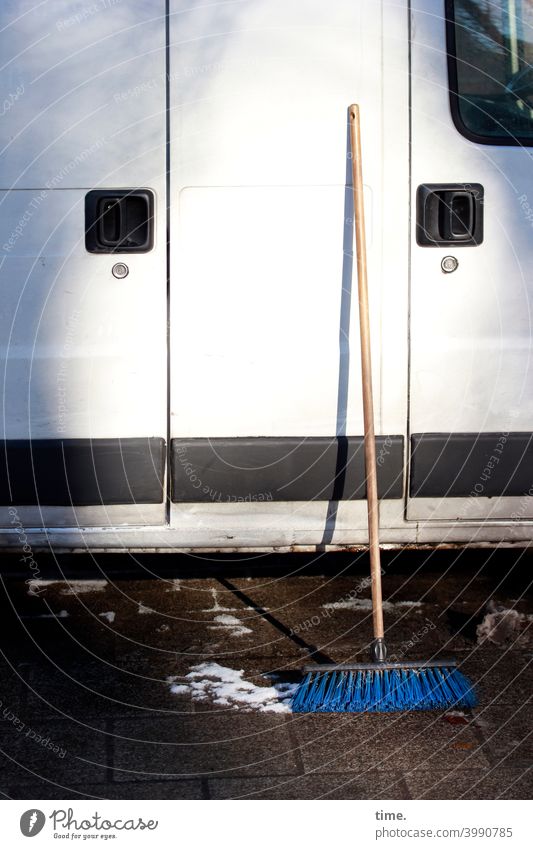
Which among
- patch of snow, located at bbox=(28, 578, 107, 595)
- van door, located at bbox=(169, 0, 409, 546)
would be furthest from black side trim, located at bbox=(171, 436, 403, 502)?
patch of snow, located at bbox=(28, 578, 107, 595)

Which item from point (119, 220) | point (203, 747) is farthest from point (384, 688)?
point (119, 220)

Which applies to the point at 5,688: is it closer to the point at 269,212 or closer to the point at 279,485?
the point at 279,485

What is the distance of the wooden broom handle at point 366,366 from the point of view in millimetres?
3740

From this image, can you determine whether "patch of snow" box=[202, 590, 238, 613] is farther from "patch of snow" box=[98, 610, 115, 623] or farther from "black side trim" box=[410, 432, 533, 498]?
"black side trim" box=[410, 432, 533, 498]

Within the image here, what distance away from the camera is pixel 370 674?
3.67 metres

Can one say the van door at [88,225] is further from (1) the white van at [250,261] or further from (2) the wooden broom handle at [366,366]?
(2) the wooden broom handle at [366,366]

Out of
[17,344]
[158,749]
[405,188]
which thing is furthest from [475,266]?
[158,749]

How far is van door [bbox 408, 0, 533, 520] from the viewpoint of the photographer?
12.8 feet

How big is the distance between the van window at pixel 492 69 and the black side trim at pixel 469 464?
3.17 ft

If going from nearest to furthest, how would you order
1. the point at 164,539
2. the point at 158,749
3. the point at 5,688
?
the point at 158,749 → the point at 5,688 → the point at 164,539

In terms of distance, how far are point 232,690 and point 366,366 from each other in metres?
1.07

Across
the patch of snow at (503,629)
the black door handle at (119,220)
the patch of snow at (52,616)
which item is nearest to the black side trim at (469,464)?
the patch of snow at (503,629)

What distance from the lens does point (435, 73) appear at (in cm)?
391

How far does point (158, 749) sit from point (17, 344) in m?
1.38
